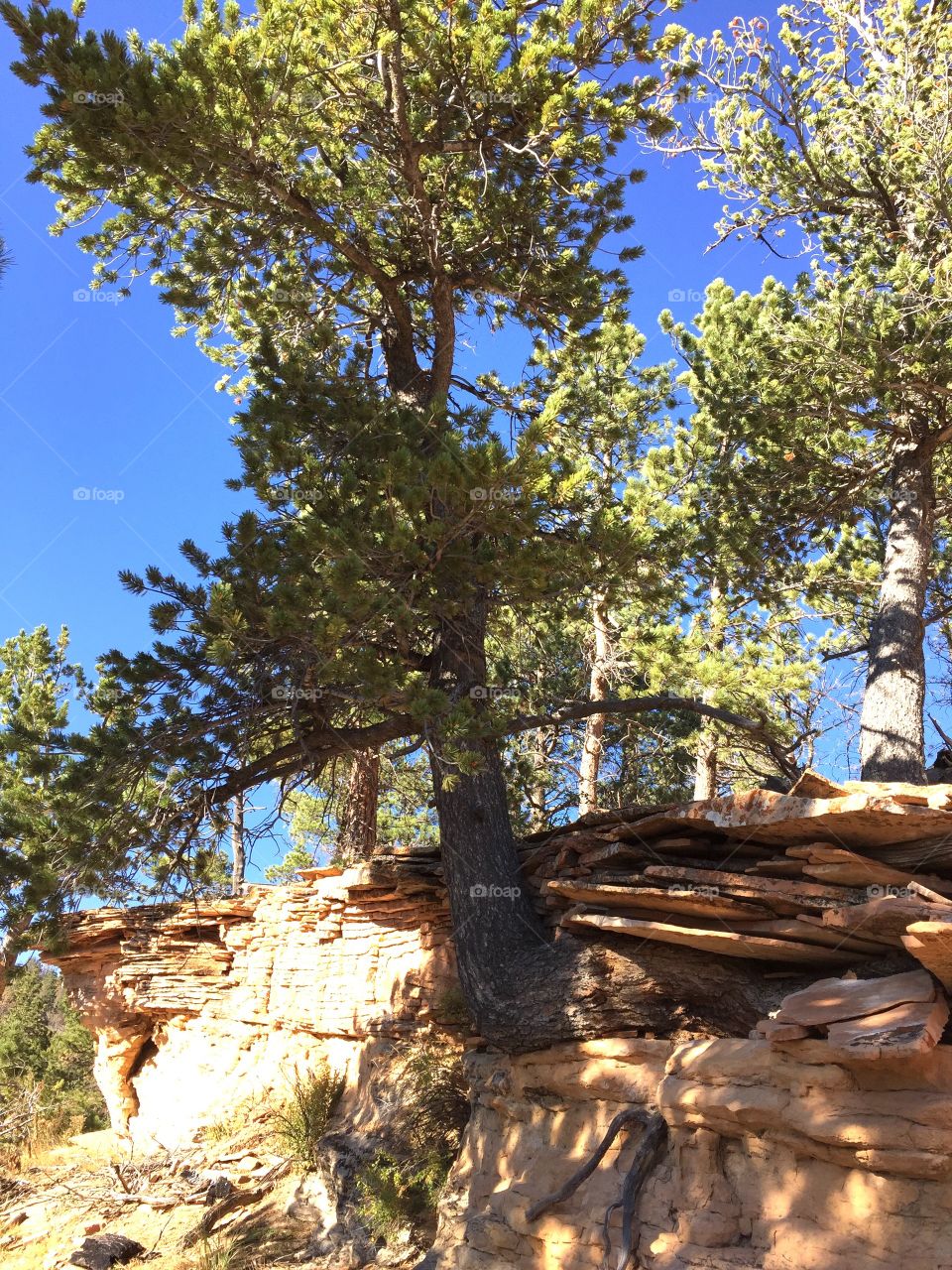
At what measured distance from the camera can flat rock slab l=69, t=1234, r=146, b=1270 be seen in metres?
8.30

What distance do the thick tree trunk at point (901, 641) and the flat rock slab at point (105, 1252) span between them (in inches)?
313

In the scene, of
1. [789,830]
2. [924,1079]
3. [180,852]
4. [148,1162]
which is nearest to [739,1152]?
[924,1079]

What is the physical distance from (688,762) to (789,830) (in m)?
8.57

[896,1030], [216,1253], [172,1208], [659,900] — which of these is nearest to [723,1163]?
[896,1030]

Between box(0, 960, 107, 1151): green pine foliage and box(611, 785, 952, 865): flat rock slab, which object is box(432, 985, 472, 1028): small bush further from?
box(0, 960, 107, 1151): green pine foliage

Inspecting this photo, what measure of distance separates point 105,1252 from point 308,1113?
84.0 inches

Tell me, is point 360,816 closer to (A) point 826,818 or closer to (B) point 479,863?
(B) point 479,863

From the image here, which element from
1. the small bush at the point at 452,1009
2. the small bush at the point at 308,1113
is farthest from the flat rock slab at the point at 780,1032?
the small bush at the point at 308,1113

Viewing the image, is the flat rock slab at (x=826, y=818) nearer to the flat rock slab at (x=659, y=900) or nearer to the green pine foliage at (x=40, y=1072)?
the flat rock slab at (x=659, y=900)

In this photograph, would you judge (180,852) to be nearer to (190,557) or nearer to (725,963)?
(190,557)

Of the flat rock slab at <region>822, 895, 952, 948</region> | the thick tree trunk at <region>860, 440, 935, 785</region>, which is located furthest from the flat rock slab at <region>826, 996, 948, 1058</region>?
the thick tree trunk at <region>860, 440, 935, 785</region>

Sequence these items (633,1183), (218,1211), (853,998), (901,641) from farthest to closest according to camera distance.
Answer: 1. (901,641)
2. (218,1211)
3. (633,1183)
4. (853,998)

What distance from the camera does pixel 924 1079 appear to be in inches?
215

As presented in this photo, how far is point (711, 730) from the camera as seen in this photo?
10.8 metres
